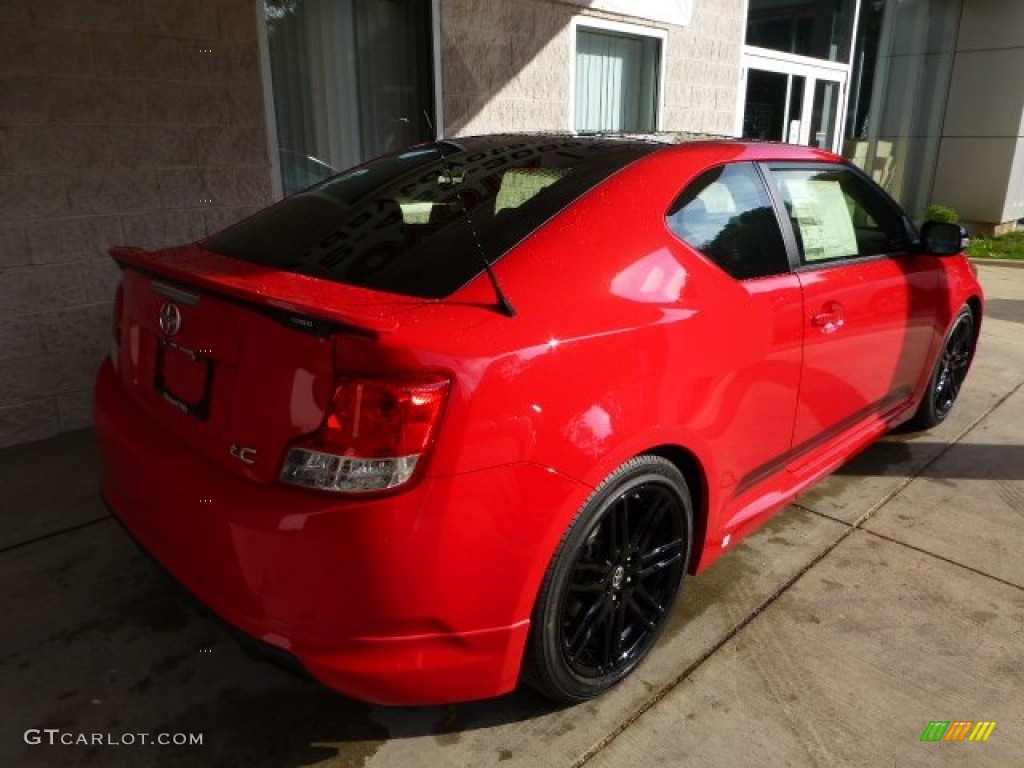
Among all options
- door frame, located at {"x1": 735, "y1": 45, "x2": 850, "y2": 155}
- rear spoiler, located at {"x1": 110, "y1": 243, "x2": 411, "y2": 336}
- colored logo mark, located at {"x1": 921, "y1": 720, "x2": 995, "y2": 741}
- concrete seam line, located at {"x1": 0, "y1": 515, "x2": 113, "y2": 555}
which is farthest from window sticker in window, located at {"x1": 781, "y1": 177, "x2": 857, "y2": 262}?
door frame, located at {"x1": 735, "y1": 45, "x2": 850, "y2": 155}

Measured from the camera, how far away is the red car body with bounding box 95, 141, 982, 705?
169cm

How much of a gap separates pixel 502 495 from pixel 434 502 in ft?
0.57

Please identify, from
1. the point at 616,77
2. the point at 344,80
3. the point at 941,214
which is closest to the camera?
the point at 344,80

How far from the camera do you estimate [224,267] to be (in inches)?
84.1

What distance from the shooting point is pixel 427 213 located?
2.30 m

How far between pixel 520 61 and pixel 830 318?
13.9 feet

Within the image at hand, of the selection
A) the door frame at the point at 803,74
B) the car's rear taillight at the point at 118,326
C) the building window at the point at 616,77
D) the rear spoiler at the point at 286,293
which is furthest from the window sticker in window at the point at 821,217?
the door frame at the point at 803,74

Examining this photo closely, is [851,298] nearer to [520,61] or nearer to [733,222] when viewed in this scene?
[733,222]

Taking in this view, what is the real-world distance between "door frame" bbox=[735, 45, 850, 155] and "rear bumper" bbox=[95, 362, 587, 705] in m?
8.01

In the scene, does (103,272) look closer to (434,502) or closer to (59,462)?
(59,462)

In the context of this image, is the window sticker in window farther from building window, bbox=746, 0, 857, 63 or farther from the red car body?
building window, bbox=746, 0, 857, 63

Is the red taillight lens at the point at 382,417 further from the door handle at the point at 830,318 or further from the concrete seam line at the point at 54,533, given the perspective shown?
the concrete seam line at the point at 54,533

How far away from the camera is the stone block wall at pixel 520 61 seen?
578 centimetres

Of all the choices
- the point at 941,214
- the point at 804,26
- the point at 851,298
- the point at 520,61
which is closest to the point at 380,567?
the point at 851,298
